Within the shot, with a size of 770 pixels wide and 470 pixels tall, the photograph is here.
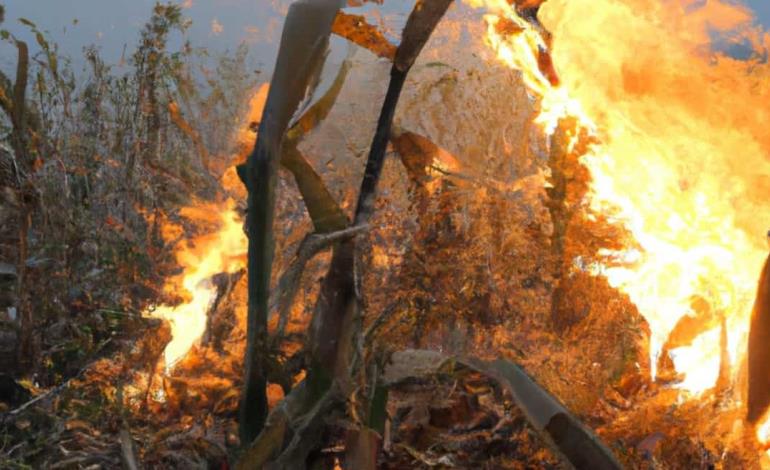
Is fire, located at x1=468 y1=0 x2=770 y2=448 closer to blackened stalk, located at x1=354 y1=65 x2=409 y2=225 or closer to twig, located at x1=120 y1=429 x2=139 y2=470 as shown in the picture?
blackened stalk, located at x1=354 y1=65 x2=409 y2=225

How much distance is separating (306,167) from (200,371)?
149 centimetres

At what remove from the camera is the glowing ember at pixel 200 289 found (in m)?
3.37

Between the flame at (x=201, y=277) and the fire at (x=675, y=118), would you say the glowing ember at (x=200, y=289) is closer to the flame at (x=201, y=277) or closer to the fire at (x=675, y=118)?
the flame at (x=201, y=277)

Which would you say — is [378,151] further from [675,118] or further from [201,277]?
[201,277]

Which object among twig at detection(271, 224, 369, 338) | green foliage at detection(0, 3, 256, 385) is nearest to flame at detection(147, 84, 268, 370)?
green foliage at detection(0, 3, 256, 385)

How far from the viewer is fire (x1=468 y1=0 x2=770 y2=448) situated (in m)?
2.21

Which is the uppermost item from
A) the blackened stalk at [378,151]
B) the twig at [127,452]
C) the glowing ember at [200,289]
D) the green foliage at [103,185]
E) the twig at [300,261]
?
the green foliage at [103,185]

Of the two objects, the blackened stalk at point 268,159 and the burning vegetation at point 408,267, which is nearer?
the blackened stalk at point 268,159

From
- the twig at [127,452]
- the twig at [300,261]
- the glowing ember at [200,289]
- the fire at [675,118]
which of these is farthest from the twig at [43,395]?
the fire at [675,118]

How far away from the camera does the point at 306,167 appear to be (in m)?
2.04

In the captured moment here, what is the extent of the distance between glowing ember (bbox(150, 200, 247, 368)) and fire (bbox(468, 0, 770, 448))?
2.00 m

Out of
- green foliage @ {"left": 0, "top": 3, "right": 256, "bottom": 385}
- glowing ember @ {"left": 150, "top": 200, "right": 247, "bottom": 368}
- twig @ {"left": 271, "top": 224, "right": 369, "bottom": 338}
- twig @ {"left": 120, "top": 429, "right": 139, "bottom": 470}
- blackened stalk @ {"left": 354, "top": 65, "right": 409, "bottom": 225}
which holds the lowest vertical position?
twig @ {"left": 120, "top": 429, "right": 139, "bottom": 470}

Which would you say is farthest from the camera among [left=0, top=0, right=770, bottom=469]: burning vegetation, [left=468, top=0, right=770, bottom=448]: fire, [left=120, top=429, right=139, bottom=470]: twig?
[left=468, top=0, right=770, bottom=448]: fire

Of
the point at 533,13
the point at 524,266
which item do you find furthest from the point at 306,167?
the point at 524,266
